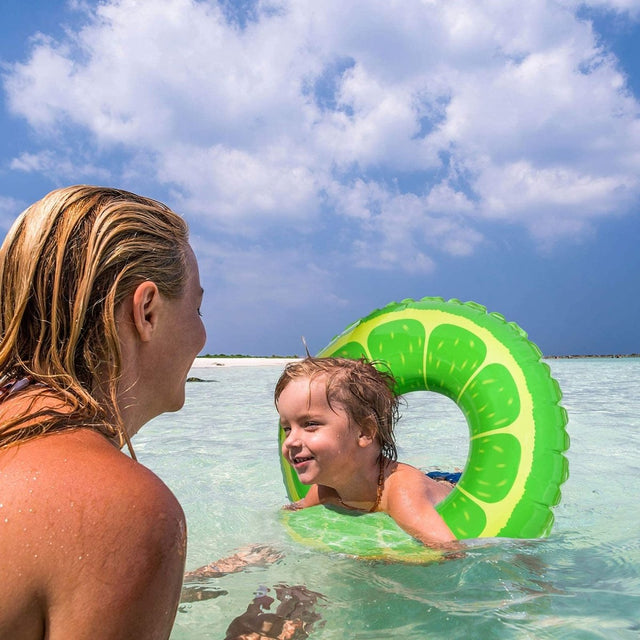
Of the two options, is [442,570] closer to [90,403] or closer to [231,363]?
[90,403]

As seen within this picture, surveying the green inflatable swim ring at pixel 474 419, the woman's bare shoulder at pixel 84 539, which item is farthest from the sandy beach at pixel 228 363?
the woman's bare shoulder at pixel 84 539

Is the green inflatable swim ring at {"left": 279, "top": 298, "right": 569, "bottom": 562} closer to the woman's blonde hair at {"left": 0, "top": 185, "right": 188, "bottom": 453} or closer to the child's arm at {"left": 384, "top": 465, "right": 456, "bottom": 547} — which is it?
the child's arm at {"left": 384, "top": 465, "right": 456, "bottom": 547}

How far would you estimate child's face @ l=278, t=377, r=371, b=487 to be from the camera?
281cm

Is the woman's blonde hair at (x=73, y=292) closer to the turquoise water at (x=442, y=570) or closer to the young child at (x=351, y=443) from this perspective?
the turquoise water at (x=442, y=570)

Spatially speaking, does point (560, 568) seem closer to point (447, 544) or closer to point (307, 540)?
point (447, 544)

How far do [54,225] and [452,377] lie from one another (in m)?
2.45

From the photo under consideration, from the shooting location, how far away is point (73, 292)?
117cm

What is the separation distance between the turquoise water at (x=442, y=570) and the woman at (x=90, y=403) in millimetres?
1046

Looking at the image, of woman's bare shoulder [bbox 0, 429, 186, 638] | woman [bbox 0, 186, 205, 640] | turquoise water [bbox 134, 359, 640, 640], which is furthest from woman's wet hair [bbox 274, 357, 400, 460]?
woman's bare shoulder [bbox 0, 429, 186, 638]

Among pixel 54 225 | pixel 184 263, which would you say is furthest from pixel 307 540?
pixel 54 225

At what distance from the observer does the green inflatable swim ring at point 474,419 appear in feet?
9.23

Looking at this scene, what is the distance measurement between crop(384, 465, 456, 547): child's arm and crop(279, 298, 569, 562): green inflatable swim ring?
0.15ft

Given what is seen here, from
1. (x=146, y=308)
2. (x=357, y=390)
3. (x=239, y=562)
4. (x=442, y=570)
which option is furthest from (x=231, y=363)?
(x=146, y=308)

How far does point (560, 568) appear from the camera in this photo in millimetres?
A: 2518
